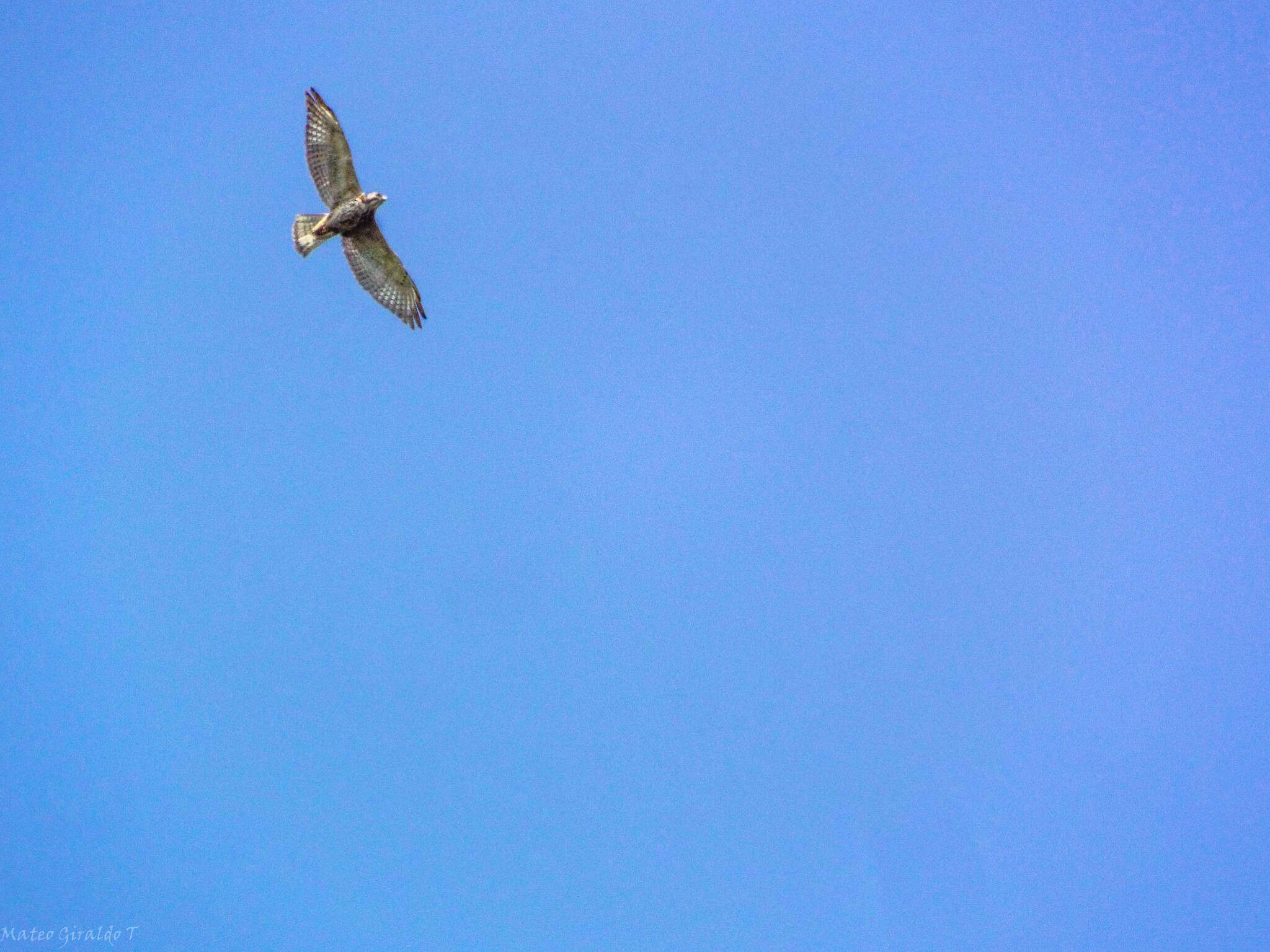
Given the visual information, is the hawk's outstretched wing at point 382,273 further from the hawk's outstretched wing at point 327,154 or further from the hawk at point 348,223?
the hawk's outstretched wing at point 327,154

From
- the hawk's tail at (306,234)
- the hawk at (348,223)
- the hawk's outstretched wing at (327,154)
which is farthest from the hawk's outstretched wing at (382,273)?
the hawk's outstretched wing at (327,154)

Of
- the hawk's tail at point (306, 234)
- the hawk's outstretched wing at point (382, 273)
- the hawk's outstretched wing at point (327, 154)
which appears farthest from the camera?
the hawk's outstretched wing at point (382, 273)

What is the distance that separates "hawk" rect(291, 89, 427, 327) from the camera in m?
14.6

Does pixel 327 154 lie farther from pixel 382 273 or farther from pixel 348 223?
pixel 382 273

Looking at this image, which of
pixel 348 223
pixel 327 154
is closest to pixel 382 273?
pixel 348 223

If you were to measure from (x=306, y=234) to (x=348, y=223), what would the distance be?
2.67ft

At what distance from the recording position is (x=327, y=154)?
1470 centimetres

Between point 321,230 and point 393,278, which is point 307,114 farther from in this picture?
point 393,278

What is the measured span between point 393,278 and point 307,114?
3.15 meters

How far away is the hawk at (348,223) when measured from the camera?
14594 mm

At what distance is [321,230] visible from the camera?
1548cm

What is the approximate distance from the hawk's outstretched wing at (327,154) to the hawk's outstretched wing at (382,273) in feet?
2.75

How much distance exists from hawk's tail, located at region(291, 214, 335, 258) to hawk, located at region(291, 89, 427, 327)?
11 mm

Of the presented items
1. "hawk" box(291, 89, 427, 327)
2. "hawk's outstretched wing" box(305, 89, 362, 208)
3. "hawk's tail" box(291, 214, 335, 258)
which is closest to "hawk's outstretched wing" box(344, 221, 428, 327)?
"hawk" box(291, 89, 427, 327)
